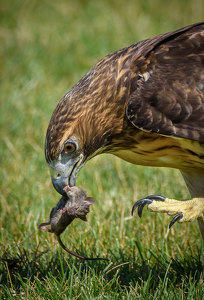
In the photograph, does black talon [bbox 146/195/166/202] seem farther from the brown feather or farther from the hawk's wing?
the hawk's wing

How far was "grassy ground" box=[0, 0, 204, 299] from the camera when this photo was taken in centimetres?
377

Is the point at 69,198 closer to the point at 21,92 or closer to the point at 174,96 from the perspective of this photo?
the point at 174,96

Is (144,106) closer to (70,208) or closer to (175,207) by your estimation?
(175,207)

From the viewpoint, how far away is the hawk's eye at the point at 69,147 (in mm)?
3521

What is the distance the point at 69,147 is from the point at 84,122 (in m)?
0.18

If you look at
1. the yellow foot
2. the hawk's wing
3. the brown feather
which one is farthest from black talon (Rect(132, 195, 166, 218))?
the hawk's wing

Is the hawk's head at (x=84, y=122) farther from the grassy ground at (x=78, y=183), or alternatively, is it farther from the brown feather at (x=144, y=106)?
the grassy ground at (x=78, y=183)

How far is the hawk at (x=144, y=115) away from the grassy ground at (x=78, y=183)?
0.53m

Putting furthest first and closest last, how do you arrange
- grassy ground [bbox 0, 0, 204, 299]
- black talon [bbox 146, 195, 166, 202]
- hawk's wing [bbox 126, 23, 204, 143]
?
grassy ground [bbox 0, 0, 204, 299] → black talon [bbox 146, 195, 166, 202] → hawk's wing [bbox 126, 23, 204, 143]

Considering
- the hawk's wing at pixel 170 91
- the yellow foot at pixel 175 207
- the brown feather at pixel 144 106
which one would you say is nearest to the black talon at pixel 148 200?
the yellow foot at pixel 175 207

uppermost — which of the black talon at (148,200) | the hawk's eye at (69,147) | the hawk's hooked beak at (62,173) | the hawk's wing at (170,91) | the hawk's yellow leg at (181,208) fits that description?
the hawk's wing at (170,91)

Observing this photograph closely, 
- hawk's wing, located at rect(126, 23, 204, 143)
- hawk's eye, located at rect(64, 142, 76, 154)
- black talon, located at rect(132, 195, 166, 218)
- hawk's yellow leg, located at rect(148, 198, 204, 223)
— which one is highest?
hawk's wing, located at rect(126, 23, 204, 143)

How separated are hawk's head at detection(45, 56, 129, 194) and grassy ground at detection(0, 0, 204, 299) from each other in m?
0.68

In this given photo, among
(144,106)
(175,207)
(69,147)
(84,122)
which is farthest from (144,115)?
(175,207)
